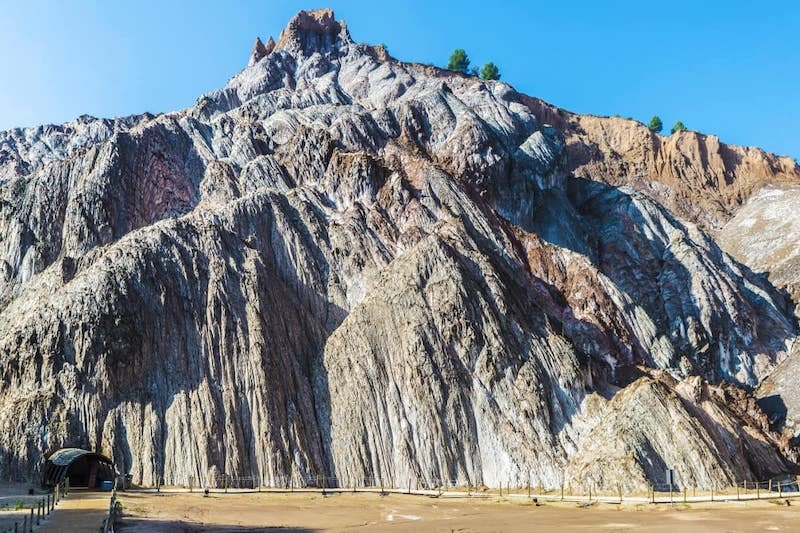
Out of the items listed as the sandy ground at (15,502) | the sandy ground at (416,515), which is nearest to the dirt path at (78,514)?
the sandy ground at (416,515)

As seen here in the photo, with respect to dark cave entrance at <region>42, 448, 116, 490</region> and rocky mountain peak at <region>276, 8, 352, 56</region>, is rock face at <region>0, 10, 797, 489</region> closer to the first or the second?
dark cave entrance at <region>42, 448, 116, 490</region>

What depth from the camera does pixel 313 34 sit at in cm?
12112

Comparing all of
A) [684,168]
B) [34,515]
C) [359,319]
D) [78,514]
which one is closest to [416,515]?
[78,514]

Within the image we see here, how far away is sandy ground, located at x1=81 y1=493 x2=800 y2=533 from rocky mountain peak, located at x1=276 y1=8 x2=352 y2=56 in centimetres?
9176

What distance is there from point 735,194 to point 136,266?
3525 inches

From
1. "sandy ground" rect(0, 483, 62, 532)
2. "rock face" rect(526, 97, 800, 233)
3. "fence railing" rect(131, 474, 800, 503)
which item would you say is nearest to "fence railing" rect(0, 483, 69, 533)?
"sandy ground" rect(0, 483, 62, 532)

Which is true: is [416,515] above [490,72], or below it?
below

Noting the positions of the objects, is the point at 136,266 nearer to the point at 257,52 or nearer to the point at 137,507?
the point at 137,507

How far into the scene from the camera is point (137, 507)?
35.1 m

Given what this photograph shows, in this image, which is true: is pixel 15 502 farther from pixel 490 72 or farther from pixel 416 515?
pixel 490 72

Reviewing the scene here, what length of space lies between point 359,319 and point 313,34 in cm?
7930

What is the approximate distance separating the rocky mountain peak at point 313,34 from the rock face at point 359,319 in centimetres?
3622

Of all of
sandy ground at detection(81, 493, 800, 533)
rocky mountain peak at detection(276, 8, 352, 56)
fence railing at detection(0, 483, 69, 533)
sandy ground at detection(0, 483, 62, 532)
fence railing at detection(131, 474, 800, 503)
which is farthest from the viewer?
rocky mountain peak at detection(276, 8, 352, 56)

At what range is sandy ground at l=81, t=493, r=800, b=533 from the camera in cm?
3083
